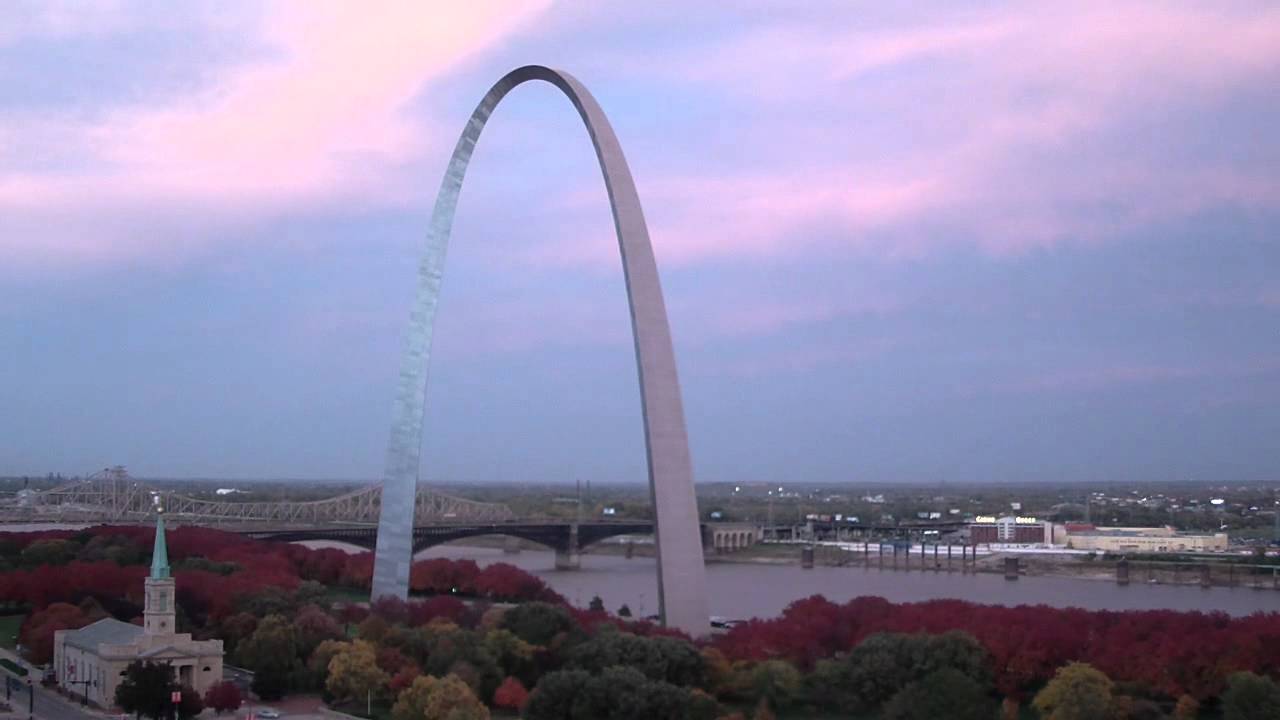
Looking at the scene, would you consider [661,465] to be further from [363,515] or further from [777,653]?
[363,515]

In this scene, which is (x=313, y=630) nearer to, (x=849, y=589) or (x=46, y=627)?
(x=46, y=627)

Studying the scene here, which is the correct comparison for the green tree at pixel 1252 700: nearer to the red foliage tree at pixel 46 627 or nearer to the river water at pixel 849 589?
the river water at pixel 849 589

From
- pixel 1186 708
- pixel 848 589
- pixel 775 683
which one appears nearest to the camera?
pixel 1186 708

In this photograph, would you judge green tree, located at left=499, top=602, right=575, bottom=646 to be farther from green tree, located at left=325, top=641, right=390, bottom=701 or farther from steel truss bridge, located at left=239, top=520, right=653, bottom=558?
steel truss bridge, located at left=239, top=520, right=653, bottom=558

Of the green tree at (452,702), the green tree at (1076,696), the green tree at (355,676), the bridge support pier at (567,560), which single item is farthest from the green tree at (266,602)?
the bridge support pier at (567,560)

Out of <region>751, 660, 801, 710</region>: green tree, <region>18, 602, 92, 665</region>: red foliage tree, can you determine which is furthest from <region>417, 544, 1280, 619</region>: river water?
<region>751, 660, 801, 710</region>: green tree

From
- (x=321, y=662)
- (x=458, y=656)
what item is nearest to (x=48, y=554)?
(x=321, y=662)

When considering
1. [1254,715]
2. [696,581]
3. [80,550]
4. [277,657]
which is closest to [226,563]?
[80,550]
